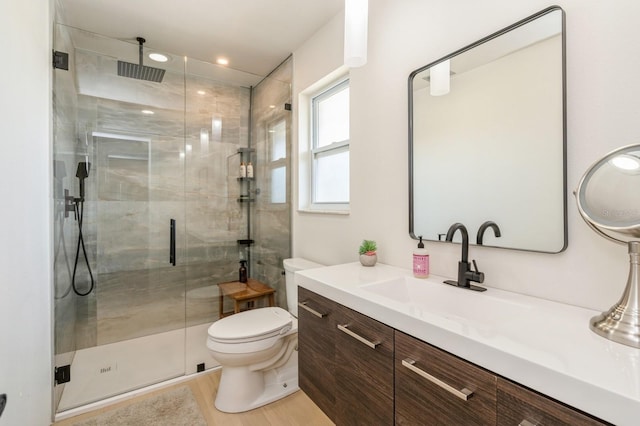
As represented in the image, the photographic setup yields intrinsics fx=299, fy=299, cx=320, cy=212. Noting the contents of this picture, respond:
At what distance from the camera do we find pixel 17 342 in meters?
1.21

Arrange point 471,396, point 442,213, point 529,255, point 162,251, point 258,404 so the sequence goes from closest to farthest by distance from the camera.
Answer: point 471,396
point 529,255
point 442,213
point 258,404
point 162,251

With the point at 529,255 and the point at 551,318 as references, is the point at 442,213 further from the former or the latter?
the point at 551,318

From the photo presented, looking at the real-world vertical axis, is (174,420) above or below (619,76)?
below

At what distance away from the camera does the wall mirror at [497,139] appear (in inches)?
40.6

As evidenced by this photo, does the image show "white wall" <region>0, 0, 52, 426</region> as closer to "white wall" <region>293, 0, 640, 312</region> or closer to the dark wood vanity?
the dark wood vanity

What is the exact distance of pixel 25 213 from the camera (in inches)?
52.6

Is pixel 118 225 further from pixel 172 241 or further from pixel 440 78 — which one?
pixel 440 78

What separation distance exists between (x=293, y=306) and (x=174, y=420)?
0.96 meters

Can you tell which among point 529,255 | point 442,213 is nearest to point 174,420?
point 442,213

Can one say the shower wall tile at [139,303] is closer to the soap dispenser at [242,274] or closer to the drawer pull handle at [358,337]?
the soap dispenser at [242,274]

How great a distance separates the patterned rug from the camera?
176cm

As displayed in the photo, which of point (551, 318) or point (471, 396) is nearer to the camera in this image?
point (471, 396)

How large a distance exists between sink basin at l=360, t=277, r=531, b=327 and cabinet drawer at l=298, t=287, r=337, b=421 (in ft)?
0.74

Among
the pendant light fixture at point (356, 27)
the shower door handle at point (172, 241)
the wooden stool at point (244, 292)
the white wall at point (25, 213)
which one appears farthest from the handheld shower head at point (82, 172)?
the pendant light fixture at point (356, 27)
